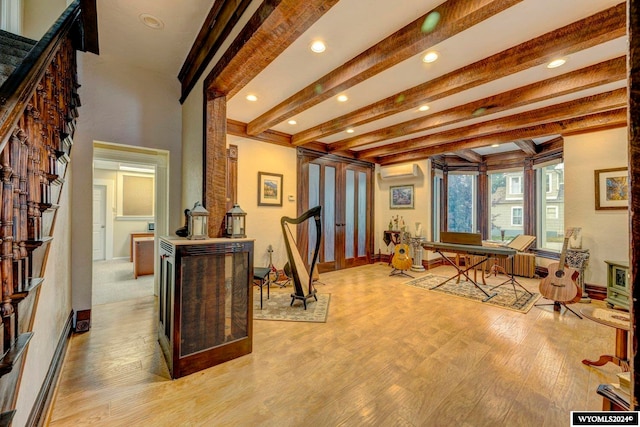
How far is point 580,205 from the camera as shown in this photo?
13.4 feet

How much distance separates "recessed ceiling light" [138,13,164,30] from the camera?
2331 mm

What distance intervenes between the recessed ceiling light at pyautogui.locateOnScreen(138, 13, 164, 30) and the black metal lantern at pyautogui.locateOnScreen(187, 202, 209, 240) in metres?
1.76

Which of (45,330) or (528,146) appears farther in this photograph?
(528,146)

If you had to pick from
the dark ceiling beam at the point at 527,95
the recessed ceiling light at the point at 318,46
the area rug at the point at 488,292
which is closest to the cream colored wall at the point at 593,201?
the area rug at the point at 488,292

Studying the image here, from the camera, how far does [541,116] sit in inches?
141

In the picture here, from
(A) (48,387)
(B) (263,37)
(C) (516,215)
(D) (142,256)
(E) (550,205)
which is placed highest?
(B) (263,37)

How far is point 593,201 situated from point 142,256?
7.88 m

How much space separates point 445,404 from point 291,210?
3866mm

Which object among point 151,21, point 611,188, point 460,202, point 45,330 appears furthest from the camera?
point 460,202

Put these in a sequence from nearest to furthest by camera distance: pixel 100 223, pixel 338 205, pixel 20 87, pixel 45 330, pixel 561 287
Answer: pixel 20 87 → pixel 45 330 → pixel 561 287 → pixel 338 205 → pixel 100 223

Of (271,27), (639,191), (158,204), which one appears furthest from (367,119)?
(639,191)

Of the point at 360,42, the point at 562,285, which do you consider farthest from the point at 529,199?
the point at 360,42

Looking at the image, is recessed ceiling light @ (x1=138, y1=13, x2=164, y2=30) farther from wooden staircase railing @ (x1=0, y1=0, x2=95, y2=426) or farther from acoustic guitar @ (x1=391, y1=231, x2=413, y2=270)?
acoustic guitar @ (x1=391, y1=231, x2=413, y2=270)

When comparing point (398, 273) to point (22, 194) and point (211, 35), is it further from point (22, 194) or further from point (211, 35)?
point (22, 194)
